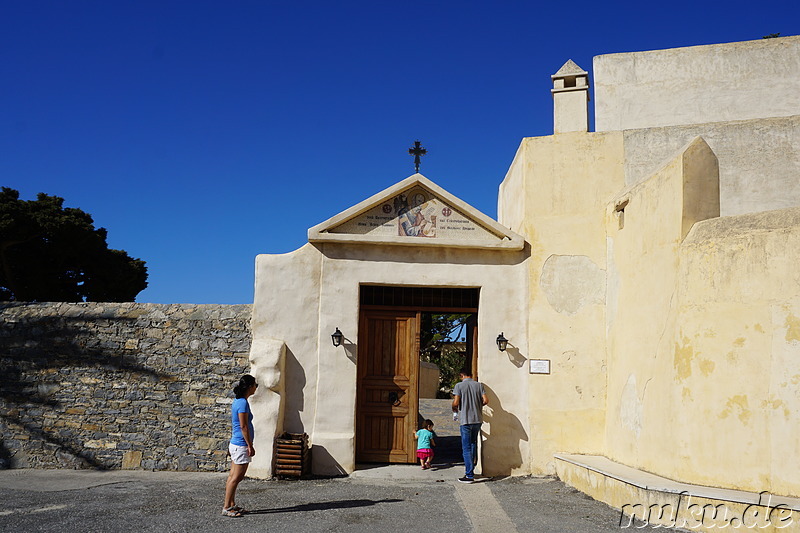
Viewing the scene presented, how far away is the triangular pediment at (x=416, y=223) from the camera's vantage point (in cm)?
1039

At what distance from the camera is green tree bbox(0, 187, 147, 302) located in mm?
24531

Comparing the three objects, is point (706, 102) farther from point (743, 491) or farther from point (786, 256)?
point (743, 491)

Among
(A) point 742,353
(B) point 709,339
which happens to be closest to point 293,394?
(B) point 709,339

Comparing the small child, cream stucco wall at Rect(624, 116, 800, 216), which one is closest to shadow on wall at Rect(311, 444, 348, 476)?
the small child

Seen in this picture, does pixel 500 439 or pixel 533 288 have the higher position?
pixel 533 288

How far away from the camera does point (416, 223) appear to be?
1059cm

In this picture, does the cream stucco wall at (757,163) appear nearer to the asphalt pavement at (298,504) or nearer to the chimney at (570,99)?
the chimney at (570,99)

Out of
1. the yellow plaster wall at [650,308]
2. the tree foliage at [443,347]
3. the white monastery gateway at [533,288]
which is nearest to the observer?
the yellow plaster wall at [650,308]

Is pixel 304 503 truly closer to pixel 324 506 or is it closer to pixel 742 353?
pixel 324 506

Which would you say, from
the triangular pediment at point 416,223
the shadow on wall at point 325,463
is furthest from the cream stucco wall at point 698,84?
the shadow on wall at point 325,463

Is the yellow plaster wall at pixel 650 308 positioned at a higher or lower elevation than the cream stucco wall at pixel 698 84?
lower

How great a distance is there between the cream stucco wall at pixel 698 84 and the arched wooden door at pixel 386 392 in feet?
17.9

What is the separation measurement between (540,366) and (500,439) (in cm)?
130

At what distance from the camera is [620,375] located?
9398mm
